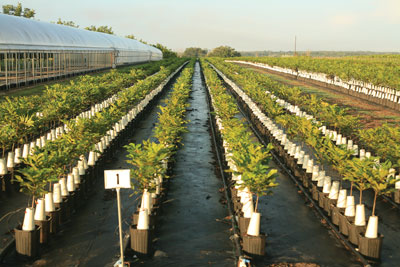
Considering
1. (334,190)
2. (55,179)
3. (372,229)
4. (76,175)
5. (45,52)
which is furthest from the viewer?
(45,52)

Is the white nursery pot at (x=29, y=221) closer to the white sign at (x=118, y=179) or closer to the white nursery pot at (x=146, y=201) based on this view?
the white sign at (x=118, y=179)

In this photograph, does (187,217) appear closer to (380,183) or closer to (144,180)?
(144,180)

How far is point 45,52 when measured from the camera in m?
38.2

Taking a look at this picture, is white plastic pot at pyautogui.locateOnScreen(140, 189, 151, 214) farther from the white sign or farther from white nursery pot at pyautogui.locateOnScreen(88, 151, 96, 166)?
white nursery pot at pyautogui.locateOnScreen(88, 151, 96, 166)

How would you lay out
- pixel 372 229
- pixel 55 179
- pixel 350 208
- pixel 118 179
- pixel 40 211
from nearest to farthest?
pixel 118 179 → pixel 372 229 → pixel 40 211 → pixel 55 179 → pixel 350 208

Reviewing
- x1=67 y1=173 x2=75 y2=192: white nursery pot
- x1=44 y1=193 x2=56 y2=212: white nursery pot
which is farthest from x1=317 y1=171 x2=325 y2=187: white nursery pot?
x1=44 y1=193 x2=56 y2=212: white nursery pot

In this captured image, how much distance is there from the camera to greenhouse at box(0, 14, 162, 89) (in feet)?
102

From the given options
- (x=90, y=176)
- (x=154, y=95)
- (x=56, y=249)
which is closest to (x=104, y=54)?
(x=154, y=95)

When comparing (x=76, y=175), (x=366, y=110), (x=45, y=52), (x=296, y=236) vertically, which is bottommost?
(x=296, y=236)

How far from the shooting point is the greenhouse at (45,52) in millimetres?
31141

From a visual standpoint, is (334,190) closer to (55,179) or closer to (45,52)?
(55,179)

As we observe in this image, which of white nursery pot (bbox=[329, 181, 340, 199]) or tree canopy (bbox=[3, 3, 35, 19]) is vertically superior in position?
tree canopy (bbox=[3, 3, 35, 19])

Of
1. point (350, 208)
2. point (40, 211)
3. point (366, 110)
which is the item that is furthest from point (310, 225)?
point (366, 110)

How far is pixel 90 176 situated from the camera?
13258 millimetres
